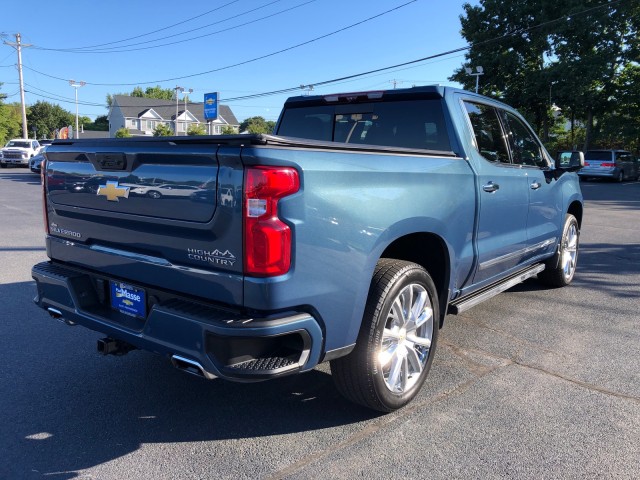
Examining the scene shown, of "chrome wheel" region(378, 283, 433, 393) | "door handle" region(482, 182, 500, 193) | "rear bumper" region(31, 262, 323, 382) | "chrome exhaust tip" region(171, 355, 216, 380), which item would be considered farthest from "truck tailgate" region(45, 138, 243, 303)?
"door handle" region(482, 182, 500, 193)

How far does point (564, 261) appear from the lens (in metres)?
5.98

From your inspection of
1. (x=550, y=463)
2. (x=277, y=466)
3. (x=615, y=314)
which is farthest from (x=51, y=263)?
A: (x=615, y=314)

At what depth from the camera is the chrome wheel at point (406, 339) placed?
3082mm

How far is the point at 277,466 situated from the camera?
8.70 ft

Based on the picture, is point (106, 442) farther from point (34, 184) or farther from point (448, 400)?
point (34, 184)

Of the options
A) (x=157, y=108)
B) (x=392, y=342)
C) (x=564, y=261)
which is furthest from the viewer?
(x=157, y=108)

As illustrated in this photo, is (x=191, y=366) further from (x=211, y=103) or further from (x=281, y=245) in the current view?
(x=211, y=103)

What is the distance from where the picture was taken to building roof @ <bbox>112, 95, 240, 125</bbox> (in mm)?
80500

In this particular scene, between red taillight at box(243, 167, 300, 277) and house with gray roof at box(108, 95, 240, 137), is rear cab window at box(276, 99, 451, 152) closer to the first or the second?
red taillight at box(243, 167, 300, 277)

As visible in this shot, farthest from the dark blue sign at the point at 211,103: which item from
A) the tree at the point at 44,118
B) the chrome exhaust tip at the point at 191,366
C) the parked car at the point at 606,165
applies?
the tree at the point at 44,118

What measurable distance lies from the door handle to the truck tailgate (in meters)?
2.20

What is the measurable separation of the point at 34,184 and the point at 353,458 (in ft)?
69.4

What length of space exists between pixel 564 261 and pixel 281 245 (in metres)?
4.66

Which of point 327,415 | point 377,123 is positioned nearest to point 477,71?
point 377,123
